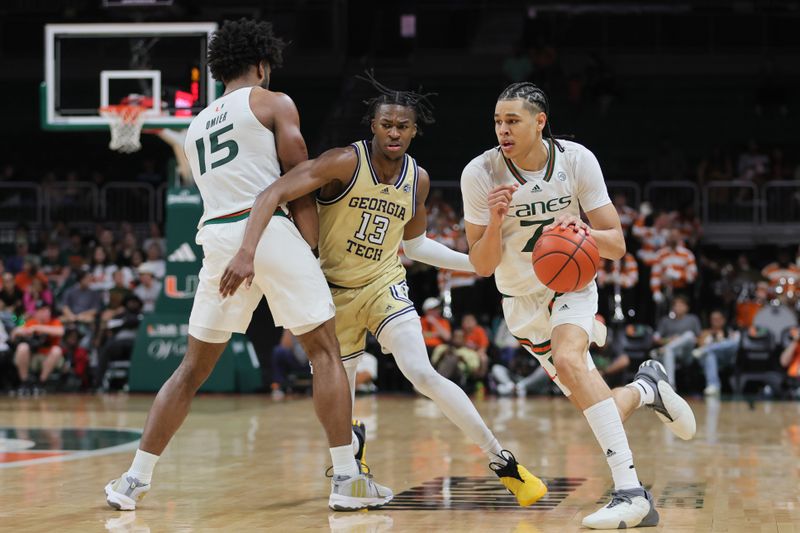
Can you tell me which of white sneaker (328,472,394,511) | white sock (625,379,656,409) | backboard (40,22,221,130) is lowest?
white sneaker (328,472,394,511)

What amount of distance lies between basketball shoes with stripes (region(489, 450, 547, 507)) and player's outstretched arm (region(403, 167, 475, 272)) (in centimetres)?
109

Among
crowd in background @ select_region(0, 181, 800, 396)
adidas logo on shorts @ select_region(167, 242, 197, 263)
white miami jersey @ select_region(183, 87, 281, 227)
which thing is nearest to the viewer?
white miami jersey @ select_region(183, 87, 281, 227)

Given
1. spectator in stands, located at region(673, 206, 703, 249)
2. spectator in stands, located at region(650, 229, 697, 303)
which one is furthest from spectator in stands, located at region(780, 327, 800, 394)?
spectator in stands, located at region(673, 206, 703, 249)

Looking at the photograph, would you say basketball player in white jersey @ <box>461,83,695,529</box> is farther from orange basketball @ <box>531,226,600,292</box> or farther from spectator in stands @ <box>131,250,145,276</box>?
spectator in stands @ <box>131,250,145,276</box>

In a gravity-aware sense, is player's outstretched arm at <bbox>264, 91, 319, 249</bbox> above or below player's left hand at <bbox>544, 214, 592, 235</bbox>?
above

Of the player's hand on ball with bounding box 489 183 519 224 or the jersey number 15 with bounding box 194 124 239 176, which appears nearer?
the player's hand on ball with bounding box 489 183 519 224

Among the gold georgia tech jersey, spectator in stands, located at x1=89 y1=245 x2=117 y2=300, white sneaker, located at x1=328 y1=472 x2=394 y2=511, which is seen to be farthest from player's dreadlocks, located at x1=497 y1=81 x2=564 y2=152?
spectator in stands, located at x1=89 y1=245 x2=117 y2=300

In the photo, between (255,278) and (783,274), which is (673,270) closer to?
(783,274)

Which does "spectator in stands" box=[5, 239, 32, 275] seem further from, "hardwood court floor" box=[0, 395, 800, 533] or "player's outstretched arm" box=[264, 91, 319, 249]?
"player's outstretched arm" box=[264, 91, 319, 249]

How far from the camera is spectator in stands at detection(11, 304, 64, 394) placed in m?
16.4

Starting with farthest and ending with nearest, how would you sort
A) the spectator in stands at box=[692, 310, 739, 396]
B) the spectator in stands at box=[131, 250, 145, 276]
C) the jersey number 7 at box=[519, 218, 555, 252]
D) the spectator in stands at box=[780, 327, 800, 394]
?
1. the spectator in stands at box=[131, 250, 145, 276]
2. the spectator in stands at box=[692, 310, 739, 396]
3. the spectator in stands at box=[780, 327, 800, 394]
4. the jersey number 7 at box=[519, 218, 555, 252]

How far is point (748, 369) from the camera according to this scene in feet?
51.5

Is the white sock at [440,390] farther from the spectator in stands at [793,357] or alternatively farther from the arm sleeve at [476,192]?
the spectator in stands at [793,357]

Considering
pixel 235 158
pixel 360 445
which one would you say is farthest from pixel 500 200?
pixel 360 445
